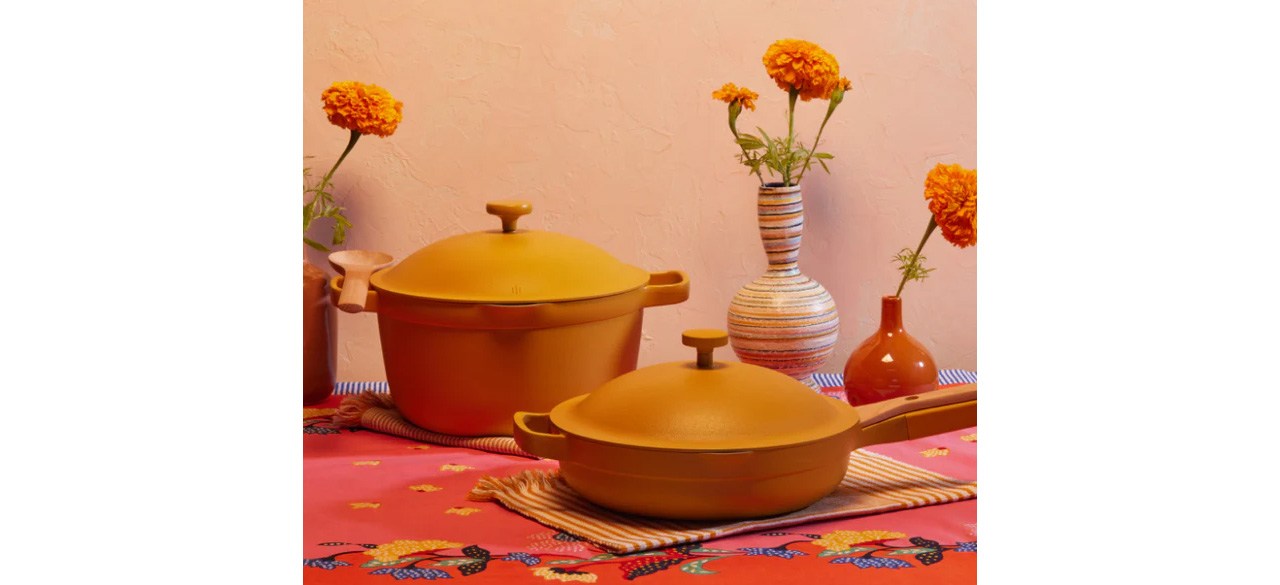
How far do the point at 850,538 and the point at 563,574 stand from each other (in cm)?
22

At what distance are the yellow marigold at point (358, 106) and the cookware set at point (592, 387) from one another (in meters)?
0.15

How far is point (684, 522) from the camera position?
990mm

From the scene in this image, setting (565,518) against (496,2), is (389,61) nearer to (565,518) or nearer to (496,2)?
(496,2)

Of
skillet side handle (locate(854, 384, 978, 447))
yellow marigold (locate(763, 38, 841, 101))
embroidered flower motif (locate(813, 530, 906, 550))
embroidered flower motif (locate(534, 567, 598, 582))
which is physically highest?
yellow marigold (locate(763, 38, 841, 101))

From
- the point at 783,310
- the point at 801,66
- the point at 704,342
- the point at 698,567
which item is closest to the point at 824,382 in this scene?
the point at 783,310

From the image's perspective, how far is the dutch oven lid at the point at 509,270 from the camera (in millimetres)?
1235

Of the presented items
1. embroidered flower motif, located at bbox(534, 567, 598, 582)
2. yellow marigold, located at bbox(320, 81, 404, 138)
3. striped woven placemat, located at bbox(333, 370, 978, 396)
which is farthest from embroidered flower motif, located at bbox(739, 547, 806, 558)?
yellow marigold, located at bbox(320, 81, 404, 138)

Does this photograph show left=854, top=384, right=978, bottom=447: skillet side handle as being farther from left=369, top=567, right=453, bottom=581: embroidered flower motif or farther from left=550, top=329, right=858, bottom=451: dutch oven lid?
left=369, top=567, right=453, bottom=581: embroidered flower motif

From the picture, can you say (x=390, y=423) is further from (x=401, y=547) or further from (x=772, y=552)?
(x=772, y=552)

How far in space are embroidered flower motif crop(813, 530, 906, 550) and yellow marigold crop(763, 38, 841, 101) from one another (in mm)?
632

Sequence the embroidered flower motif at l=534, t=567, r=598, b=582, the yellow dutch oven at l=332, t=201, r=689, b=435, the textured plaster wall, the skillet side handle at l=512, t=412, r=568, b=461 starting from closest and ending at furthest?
1. the embroidered flower motif at l=534, t=567, r=598, b=582
2. the skillet side handle at l=512, t=412, r=568, b=461
3. the yellow dutch oven at l=332, t=201, r=689, b=435
4. the textured plaster wall

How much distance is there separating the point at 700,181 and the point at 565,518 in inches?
31.2

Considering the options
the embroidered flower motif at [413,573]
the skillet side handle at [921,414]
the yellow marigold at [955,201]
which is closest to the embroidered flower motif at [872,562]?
the skillet side handle at [921,414]

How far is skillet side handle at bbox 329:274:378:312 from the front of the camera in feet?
4.25
